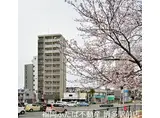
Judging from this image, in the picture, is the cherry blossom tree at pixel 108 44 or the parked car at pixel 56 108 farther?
the parked car at pixel 56 108

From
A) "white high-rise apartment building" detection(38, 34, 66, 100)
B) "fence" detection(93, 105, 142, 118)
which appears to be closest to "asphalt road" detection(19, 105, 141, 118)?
"fence" detection(93, 105, 142, 118)

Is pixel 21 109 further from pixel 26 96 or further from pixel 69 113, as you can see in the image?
pixel 69 113

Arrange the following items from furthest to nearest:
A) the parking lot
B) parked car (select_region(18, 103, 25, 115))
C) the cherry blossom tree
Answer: parked car (select_region(18, 103, 25, 115)) → the parking lot → the cherry blossom tree

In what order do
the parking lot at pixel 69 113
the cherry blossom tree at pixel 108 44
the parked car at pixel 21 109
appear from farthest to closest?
the parked car at pixel 21 109 → the parking lot at pixel 69 113 → the cherry blossom tree at pixel 108 44

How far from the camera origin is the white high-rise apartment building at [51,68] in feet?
6.92

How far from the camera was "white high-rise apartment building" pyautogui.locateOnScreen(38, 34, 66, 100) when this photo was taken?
2.11m

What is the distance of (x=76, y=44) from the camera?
2098mm

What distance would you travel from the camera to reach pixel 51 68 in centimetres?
215

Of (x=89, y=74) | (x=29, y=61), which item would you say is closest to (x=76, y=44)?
(x=89, y=74)

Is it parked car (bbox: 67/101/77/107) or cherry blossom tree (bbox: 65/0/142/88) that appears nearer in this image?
cherry blossom tree (bbox: 65/0/142/88)

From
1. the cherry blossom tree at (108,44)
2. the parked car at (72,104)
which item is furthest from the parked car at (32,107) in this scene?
the cherry blossom tree at (108,44)

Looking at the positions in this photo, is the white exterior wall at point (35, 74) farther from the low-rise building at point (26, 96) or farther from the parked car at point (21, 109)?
the parked car at point (21, 109)

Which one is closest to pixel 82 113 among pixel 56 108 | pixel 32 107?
pixel 56 108

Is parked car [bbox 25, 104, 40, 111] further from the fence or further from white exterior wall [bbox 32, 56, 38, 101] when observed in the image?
the fence
